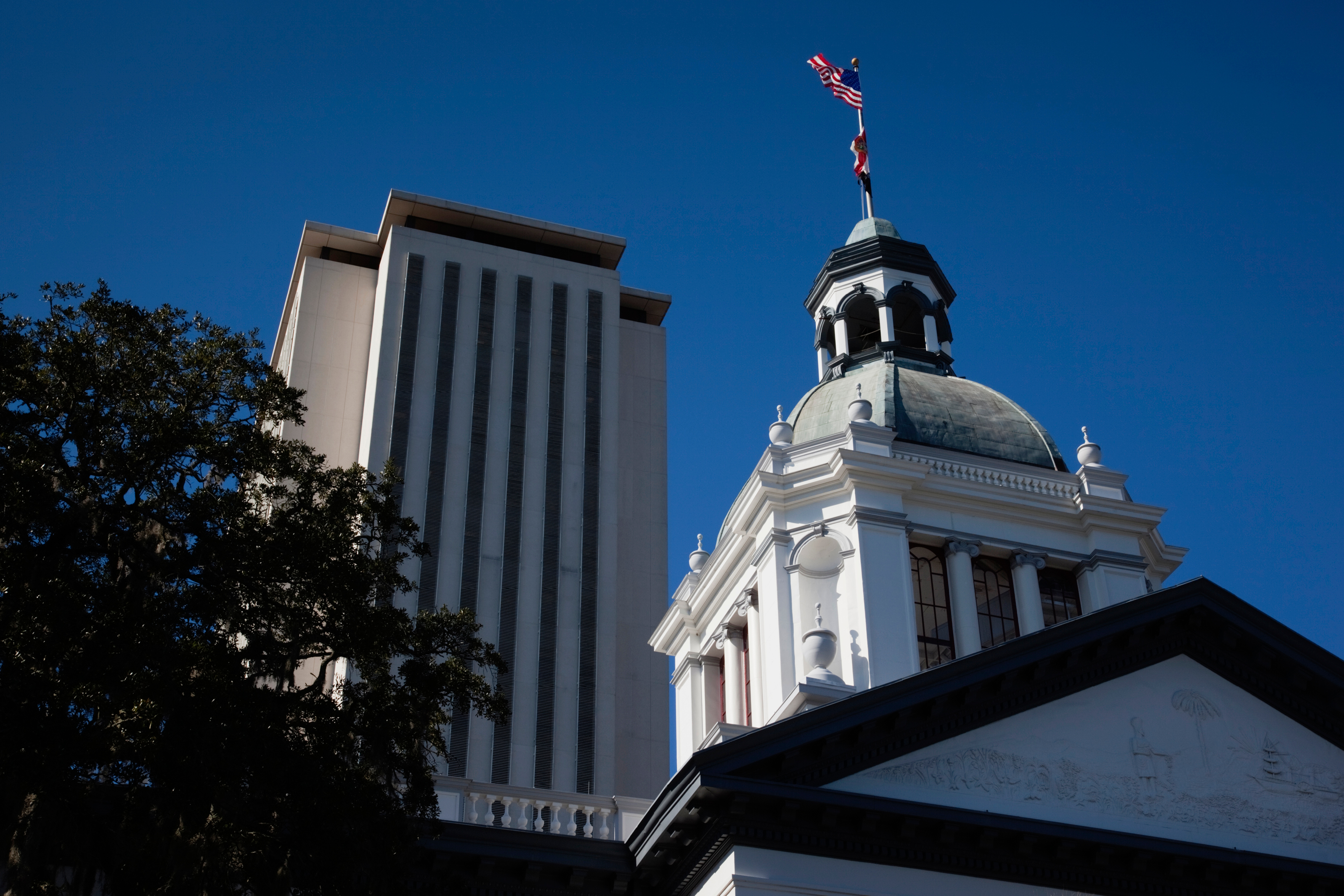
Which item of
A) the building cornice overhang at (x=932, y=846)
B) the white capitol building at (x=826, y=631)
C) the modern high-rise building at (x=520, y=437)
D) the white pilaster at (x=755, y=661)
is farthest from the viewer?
the modern high-rise building at (x=520, y=437)

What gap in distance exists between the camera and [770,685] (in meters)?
29.4

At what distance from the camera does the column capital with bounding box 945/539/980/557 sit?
30.8m

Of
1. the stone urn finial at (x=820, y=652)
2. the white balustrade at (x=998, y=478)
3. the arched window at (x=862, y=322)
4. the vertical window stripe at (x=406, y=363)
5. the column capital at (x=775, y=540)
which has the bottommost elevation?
the stone urn finial at (x=820, y=652)

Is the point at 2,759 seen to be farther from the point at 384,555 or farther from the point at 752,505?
the point at 752,505

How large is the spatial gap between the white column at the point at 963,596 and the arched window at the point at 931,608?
21 centimetres

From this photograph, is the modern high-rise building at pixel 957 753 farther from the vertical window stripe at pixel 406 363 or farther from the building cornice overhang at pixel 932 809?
the vertical window stripe at pixel 406 363

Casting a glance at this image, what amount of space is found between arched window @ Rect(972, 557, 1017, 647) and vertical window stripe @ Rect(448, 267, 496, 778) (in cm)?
2138

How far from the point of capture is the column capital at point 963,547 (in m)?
30.8

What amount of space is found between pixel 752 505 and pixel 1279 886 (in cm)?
1376

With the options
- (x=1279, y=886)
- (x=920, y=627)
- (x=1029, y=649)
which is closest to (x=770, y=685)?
(x=920, y=627)

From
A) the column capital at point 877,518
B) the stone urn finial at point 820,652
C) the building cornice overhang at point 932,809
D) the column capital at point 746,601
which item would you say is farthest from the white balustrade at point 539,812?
the column capital at point 746,601

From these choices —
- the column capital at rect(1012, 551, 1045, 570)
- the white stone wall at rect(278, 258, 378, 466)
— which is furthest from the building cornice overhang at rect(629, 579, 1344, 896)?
the white stone wall at rect(278, 258, 378, 466)

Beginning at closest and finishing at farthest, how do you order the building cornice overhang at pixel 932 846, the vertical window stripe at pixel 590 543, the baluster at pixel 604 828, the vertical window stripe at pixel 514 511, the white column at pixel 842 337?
1. the building cornice overhang at pixel 932 846
2. the baluster at pixel 604 828
3. the white column at pixel 842 337
4. the vertical window stripe at pixel 514 511
5. the vertical window stripe at pixel 590 543

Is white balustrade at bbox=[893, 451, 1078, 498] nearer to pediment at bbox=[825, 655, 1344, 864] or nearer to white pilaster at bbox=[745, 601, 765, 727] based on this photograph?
white pilaster at bbox=[745, 601, 765, 727]
